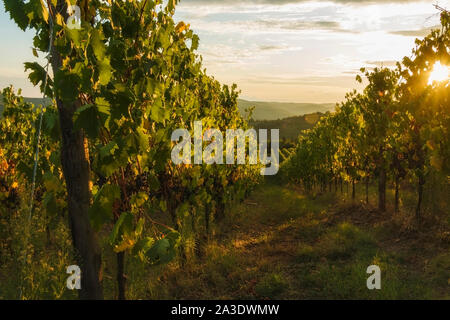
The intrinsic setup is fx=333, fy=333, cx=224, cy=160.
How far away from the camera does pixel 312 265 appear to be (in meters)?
7.11

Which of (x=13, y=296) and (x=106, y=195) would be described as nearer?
Result: (x=106, y=195)

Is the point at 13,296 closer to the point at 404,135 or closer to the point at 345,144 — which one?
the point at 404,135

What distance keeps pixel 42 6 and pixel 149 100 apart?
61.7 inches

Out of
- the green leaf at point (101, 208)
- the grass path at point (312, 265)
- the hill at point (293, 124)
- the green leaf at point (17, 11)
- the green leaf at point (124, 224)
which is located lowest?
the grass path at point (312, 265)

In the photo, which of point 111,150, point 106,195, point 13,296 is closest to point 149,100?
point 111,150

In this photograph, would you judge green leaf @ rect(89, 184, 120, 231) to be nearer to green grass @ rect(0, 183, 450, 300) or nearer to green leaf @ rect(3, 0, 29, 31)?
green leaf @ rect(3, 0, 29, 31)

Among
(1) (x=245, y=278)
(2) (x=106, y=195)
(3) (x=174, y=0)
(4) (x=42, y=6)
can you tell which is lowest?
(1) (x=245, y=278)

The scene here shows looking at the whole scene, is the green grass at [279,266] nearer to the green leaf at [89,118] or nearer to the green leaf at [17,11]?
the green leaf at [89,118]

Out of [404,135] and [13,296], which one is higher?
[404,135]

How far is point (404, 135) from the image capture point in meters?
9.37

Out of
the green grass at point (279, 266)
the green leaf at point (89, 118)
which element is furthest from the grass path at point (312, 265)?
the green leaf at point (89, 118)

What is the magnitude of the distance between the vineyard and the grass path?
0.04 m

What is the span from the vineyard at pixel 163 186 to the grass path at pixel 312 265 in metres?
0.04

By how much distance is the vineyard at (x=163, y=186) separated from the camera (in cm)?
294
